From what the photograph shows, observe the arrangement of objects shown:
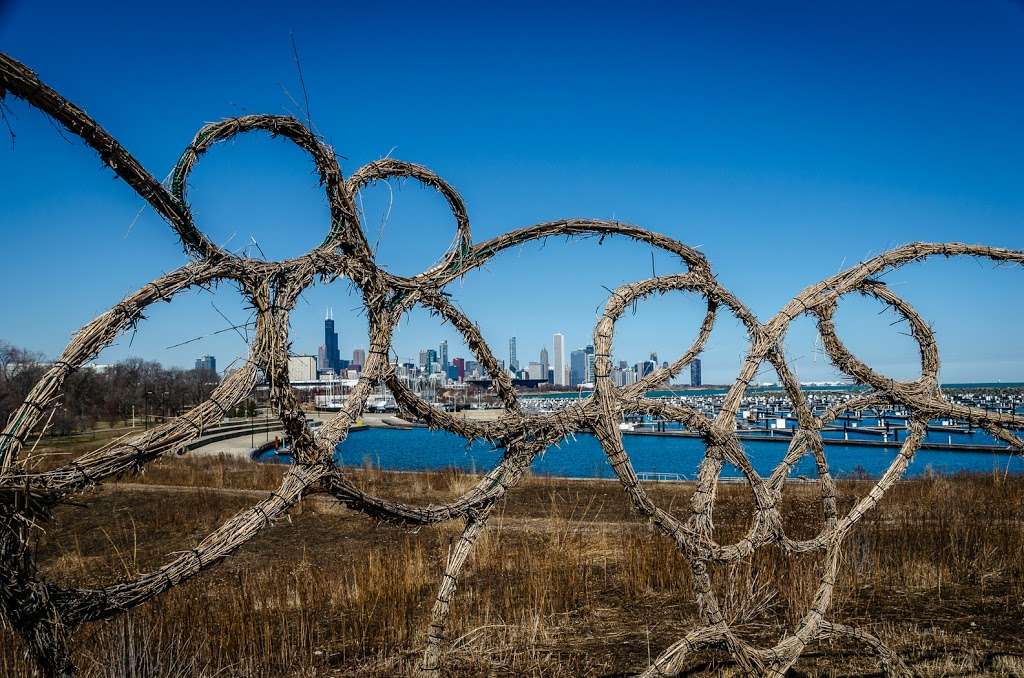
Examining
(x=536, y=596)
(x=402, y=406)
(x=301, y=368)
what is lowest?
(x=536, y=596)

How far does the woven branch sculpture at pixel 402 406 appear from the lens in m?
2.23

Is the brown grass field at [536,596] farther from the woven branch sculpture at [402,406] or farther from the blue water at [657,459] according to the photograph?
the blue water at [657,459]

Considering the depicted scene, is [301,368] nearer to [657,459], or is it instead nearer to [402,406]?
[402,406]

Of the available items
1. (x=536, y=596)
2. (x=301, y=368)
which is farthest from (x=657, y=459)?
(x=301, y=368)

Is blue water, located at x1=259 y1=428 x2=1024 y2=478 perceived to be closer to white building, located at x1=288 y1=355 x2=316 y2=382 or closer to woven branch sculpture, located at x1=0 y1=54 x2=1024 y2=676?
woven branch sculpture, located at x1=0 y1=54 x2=1024 y2=676

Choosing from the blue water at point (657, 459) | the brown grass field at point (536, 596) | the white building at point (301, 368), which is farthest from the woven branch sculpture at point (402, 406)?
the blue water at point (657, 459)

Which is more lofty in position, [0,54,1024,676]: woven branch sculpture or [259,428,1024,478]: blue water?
[0,54,1024,676]: woven branch sculpture

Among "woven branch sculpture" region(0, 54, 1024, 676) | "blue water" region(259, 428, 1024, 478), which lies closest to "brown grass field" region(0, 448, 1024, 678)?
"woven branch sculpture" region(0, 54, 1024, 676)

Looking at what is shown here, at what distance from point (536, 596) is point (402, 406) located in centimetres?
313

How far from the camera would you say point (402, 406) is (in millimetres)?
3355

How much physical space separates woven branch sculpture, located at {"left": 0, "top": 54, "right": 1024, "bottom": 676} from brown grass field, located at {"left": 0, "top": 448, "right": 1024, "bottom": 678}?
2.01 feet

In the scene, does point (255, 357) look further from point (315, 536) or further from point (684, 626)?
point (315, 536)

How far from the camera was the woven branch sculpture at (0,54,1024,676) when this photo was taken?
2232 millimetres

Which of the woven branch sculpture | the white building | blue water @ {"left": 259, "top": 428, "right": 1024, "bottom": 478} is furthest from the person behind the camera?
blue water @ {"left": 259, "top": 428, "right": 1024, "bottom": 478}
